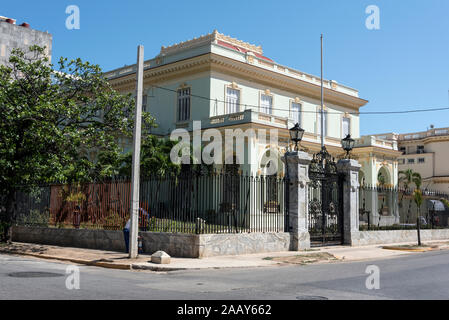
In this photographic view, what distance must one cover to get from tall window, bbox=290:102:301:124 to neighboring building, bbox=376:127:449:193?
2072cm

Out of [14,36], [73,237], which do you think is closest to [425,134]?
[14,36]

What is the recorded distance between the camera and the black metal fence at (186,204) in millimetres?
16031

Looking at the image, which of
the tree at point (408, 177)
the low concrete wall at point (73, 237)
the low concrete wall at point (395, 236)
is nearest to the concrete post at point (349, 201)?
the low concrete wall at point (395, 236)

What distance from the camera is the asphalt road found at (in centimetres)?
824

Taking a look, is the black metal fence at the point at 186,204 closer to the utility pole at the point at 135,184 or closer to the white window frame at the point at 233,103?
the utility pole at the point at 135,184

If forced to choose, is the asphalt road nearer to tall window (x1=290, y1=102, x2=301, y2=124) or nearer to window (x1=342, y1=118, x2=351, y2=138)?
tall window (x1=290, y1=102, x2=301, y2=124)

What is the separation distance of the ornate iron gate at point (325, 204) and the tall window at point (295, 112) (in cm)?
1890

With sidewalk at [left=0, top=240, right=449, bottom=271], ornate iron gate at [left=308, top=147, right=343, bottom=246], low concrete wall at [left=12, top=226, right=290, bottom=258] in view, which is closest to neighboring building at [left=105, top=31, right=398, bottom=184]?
ornate iron gate at [left=308, top=147, right=343, bottom=246]

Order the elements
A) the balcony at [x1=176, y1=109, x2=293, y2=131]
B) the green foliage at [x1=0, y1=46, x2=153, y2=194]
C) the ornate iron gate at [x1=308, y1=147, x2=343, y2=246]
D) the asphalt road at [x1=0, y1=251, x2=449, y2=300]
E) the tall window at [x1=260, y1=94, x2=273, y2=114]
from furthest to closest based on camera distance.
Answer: the tall window at [x1=260, y1=94, x2=273, y2=114] → the balcony at [x1=176, y1=109, x2=293, y2=131] → the ornate iron gate at [x1=308, y1=147, x2=343, y2=246] → the green foliage at [x1=0, y1=46, x2=153, y2=194] → the asphalt road at [x1=0, y1=251, x2=449, y2=300]

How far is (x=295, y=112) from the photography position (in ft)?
129

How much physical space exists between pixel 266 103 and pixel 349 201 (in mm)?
18285

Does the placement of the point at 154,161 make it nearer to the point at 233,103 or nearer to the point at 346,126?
the point at 233,103

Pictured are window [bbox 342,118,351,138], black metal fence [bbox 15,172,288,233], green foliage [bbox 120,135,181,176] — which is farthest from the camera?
window [bbox 342,118,351,138]
